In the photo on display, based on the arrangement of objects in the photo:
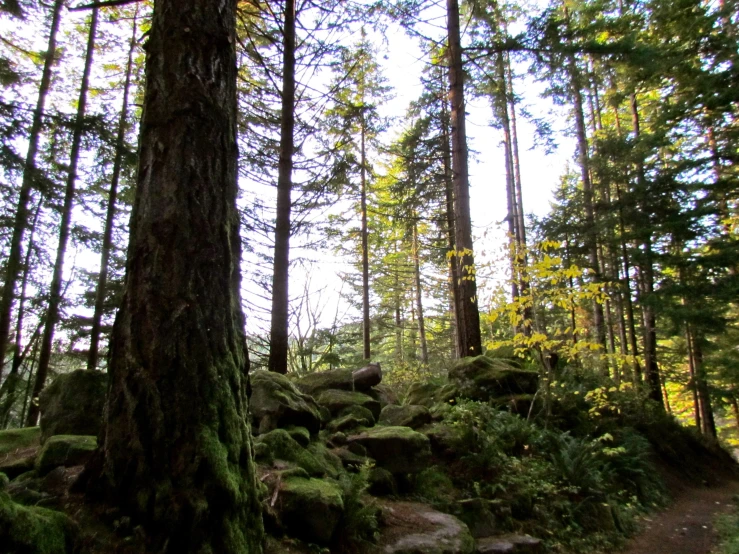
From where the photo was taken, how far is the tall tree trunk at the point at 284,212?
8125 millimetres

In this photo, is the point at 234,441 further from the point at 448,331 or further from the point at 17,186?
the point at 448,331

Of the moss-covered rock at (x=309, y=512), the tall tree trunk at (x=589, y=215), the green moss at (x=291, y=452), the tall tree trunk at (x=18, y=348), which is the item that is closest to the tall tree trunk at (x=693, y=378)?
the tall tree trunk at (x=589, y=215)

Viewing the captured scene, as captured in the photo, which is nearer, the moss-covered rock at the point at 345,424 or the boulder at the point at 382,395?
the moss-covered rock at the point at 345,424

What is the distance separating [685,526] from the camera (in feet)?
21.6

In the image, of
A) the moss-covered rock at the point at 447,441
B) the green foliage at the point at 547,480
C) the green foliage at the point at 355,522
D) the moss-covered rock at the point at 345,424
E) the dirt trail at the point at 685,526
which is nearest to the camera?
the green foliage at the point at 355,522

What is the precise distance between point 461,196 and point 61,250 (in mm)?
10231

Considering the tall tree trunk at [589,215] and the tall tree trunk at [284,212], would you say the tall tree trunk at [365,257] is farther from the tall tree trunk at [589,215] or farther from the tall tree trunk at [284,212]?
the tall tree trunk at [284,212]

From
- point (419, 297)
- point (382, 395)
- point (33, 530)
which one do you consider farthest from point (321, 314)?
point (419, 297)

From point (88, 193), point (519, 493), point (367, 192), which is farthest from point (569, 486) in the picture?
point (367, 192)

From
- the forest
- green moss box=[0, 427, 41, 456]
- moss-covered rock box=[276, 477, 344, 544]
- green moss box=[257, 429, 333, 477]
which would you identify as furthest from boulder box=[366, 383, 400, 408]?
green moss box=[0, 427, 41, 456]

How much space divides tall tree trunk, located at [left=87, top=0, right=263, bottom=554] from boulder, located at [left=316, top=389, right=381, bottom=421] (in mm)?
3796

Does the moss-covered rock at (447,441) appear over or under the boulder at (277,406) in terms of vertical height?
under

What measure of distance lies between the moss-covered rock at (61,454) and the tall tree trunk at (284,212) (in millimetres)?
4583

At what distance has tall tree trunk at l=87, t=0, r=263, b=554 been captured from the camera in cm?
258
